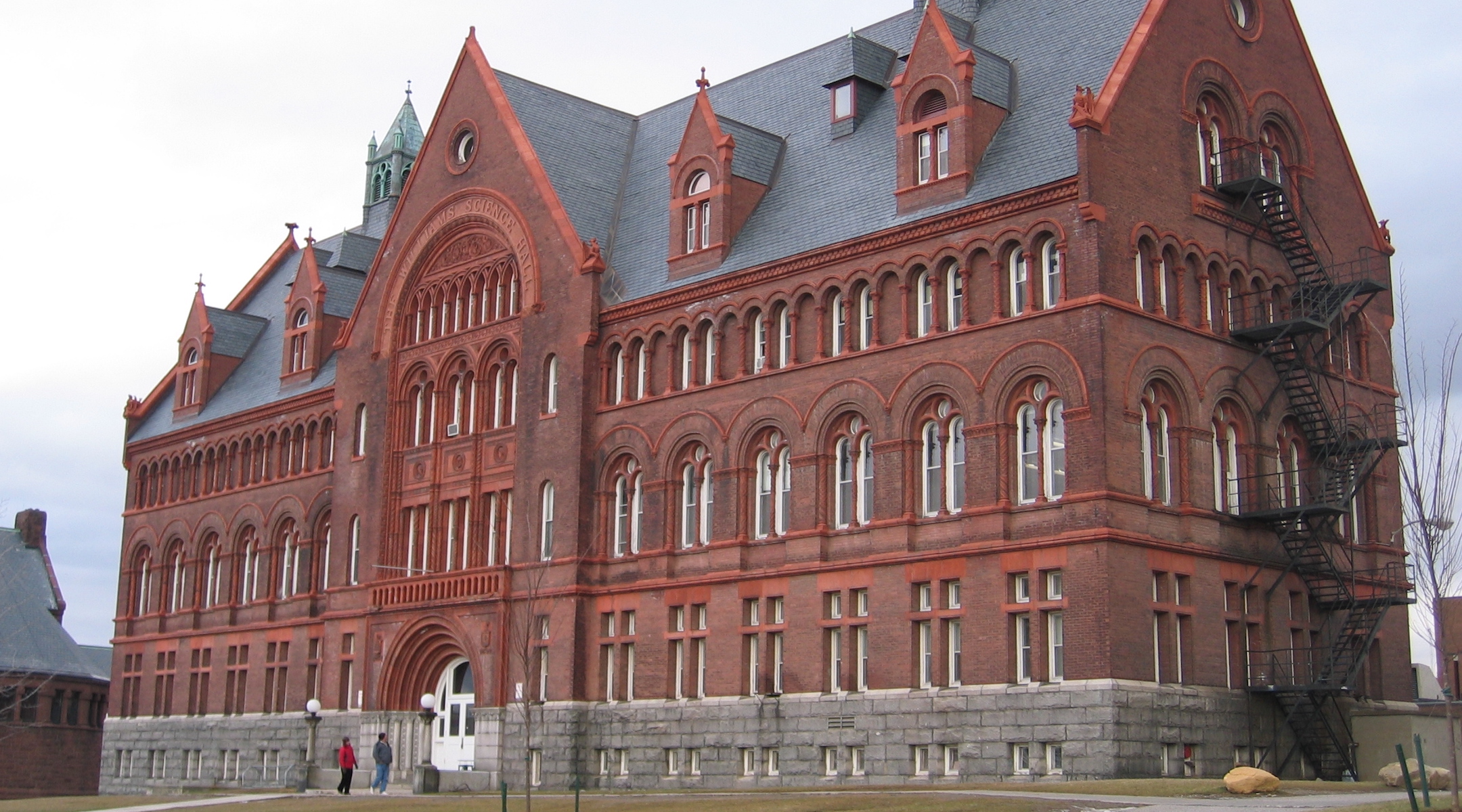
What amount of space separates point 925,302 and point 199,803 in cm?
2413

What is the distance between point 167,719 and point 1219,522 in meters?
44.5

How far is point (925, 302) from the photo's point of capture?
4284 centimetres

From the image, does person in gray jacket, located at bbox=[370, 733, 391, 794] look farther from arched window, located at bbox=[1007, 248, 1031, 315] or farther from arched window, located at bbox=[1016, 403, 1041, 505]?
arched window, located at bbox=[1007, 248, 1031, 315]

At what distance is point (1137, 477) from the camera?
38.8 m

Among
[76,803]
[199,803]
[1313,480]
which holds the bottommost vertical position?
[76,803]

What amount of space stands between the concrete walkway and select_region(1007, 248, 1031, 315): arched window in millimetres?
24123

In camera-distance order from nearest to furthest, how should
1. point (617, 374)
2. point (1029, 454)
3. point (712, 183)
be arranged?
point (1029, 454), point (712, 183), point (617, 374)

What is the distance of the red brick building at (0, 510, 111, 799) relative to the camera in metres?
78.1

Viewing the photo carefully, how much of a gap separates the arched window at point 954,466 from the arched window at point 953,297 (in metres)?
2.39

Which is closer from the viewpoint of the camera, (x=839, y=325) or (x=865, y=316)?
(x=865, y=316)

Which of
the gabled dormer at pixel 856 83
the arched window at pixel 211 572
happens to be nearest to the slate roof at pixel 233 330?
the arched window at pixel 211 572

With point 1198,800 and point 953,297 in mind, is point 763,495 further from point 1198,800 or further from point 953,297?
point 1198,800

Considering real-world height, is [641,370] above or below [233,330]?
below

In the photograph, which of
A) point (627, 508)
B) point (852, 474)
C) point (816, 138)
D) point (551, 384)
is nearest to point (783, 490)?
point (852, 474)
